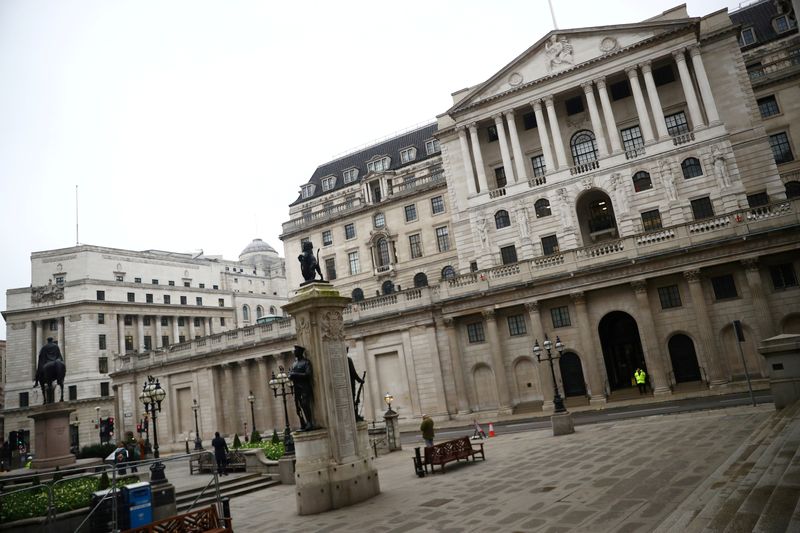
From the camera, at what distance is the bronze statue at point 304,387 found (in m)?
15.1

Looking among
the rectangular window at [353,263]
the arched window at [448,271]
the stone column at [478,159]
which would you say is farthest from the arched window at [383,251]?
the stone column at [478,159]

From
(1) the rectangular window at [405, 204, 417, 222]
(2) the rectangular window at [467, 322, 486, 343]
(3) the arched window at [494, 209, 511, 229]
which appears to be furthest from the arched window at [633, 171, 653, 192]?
(1) the rectangular window at [405, 204, 417, 222]

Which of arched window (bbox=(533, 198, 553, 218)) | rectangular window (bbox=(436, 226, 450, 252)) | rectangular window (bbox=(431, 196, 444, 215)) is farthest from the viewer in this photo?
rectangular window (bbox=(431, 196, 444, 215))

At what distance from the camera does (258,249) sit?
11988 cm

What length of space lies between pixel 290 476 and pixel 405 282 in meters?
35.6

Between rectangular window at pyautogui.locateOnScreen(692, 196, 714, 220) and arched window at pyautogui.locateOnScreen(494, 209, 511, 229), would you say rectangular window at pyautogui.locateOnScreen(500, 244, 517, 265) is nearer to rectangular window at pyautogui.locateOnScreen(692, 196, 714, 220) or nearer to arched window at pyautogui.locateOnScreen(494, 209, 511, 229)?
arched window at pyautogui.locateOnScreen(494, 209, 511, 229)

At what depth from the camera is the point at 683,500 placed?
10023mm

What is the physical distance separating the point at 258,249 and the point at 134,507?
11084 cm

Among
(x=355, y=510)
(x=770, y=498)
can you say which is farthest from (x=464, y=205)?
(x=770, y=498)

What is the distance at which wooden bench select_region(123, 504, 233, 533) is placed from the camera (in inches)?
394

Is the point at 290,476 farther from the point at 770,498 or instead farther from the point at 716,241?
the point at 716,241

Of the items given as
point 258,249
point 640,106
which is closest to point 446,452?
point 640,106

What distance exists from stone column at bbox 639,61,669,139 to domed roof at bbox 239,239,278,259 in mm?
94896

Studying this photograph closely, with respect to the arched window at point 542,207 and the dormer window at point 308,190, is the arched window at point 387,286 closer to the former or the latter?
the dormer window at point 308,190
